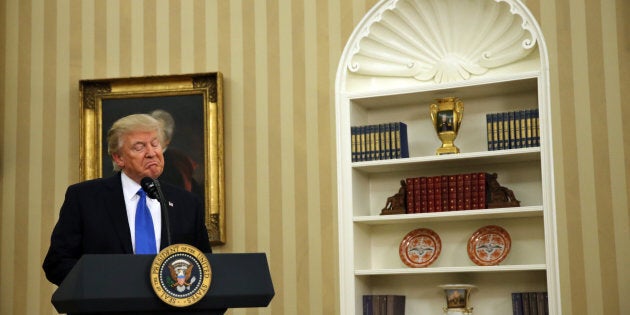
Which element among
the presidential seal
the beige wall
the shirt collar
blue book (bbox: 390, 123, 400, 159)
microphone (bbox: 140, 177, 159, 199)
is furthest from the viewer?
blue book (bbox: 390, 123, 400, 159)

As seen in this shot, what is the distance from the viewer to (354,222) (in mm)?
5312

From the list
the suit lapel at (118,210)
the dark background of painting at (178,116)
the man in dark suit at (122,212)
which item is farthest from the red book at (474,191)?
the suit lapel at (118,210)

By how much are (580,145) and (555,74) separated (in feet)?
1.30

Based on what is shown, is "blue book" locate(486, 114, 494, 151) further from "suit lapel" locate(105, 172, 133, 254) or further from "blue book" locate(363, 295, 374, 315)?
"suit lapel" locate(105, 172, 133, 254)

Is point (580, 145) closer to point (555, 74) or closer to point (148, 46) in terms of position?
point (555, 74)

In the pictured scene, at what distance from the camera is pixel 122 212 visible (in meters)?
Answer: 3.25

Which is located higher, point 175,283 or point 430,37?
point 430,37

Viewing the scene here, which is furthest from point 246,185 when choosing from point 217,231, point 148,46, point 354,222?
point 148,46

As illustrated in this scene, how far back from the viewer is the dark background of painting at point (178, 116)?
18.3 feet

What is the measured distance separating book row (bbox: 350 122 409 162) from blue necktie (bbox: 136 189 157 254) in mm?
2277

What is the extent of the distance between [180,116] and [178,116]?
0.01 metres

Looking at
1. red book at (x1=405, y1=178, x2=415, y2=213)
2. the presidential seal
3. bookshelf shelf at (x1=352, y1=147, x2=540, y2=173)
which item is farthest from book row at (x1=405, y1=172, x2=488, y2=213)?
the presidential seal

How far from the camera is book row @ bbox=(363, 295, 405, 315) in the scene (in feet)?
17.1

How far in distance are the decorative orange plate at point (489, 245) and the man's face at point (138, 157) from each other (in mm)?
2346
